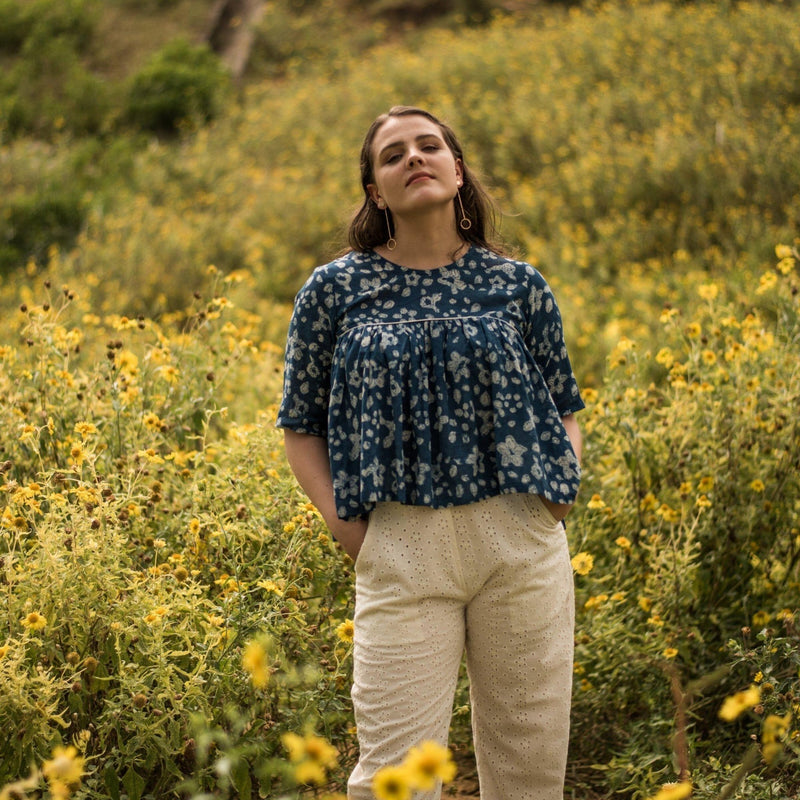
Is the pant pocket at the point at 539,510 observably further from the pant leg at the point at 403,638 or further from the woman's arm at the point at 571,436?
the pant leg at the point at 403,638

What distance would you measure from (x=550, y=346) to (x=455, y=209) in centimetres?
38

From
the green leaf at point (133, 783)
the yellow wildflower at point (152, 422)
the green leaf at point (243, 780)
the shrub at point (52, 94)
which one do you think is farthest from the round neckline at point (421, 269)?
the shrub at point (52, 94)

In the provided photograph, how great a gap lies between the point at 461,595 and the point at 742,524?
141 centimetres

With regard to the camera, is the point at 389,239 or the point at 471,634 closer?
the point at 471,634

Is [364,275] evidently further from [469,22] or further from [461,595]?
[469,22]

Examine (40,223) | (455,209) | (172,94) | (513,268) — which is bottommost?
(40,223)

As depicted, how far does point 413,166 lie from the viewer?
194 cm

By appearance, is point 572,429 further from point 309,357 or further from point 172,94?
point 172,94

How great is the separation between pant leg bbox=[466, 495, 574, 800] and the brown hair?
2.03 feet

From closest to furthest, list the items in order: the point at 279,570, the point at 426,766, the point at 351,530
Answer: the point at 426,766, the point at 351,530, the point at 279,570

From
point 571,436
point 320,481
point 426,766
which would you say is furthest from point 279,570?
point 426,766

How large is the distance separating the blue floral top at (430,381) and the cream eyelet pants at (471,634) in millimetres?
67

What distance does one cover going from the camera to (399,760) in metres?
1.72

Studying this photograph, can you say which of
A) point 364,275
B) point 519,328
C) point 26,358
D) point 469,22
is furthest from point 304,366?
point 469,22
